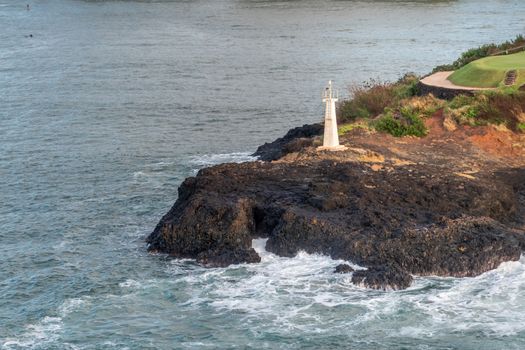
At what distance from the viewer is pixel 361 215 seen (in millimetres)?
25625

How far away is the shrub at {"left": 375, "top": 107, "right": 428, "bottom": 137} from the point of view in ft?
108

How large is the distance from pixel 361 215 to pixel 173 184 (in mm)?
10886

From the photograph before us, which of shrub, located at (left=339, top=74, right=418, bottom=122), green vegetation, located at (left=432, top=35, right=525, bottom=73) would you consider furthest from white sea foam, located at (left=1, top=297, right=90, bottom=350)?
green vegetation, located at (left=432, top=35, right=525, bottom=73)

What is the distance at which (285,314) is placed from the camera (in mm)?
22562

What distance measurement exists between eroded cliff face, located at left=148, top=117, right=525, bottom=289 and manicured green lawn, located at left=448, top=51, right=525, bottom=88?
22.0 ft

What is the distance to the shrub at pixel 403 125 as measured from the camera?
1299 inches

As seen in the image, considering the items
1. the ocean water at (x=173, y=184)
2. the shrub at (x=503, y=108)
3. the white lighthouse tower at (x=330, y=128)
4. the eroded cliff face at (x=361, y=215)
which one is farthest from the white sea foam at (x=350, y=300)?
the shrub at (x=503, y=108)

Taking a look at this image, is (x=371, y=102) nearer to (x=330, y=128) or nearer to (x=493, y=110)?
(x=493, y=110)

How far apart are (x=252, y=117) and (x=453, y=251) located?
78.3 ft

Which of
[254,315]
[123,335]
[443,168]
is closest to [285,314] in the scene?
[254,315]

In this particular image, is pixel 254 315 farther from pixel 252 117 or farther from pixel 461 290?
pixel 252 117

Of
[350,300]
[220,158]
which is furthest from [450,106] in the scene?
[350,300]

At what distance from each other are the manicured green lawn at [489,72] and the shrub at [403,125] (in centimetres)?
379

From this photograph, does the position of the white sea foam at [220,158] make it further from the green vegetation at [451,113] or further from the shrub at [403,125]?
the shrub at [403,125]
